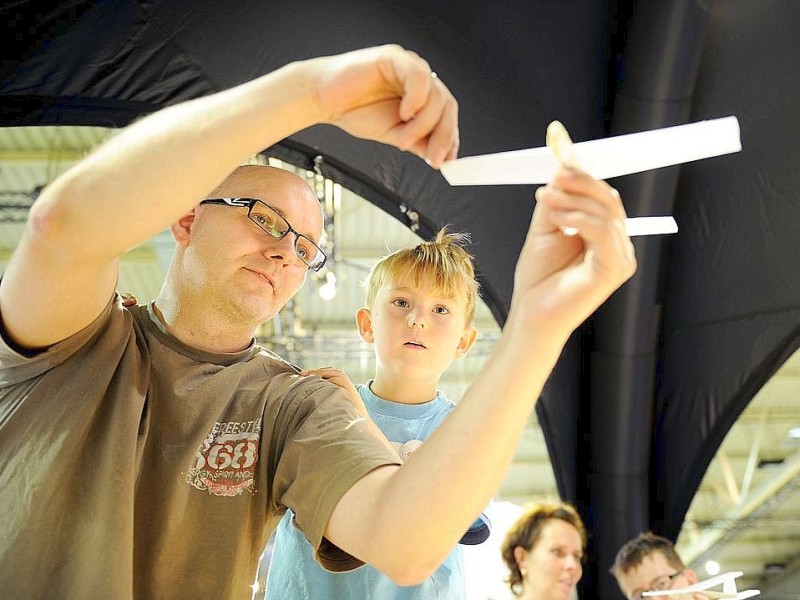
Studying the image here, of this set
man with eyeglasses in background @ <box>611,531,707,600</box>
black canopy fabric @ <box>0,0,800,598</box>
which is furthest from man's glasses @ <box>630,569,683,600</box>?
black canopy fabric @ <box>0,0,800,598</box>

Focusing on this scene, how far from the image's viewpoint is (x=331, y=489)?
3.12 ft

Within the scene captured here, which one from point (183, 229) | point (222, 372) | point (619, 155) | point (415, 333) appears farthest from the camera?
point (415, 333)

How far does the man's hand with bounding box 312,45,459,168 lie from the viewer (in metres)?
0.78

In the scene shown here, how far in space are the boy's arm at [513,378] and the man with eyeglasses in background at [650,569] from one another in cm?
197

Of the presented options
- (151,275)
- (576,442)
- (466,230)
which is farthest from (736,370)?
(151,275)

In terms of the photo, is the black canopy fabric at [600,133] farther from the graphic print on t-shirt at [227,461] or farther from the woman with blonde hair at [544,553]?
the graphic print on t-shirt at [227,461]

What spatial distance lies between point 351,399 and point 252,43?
6.32ft

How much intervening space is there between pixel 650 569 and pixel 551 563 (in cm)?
41

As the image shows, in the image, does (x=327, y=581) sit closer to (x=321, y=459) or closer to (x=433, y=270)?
(x=321, y=459)

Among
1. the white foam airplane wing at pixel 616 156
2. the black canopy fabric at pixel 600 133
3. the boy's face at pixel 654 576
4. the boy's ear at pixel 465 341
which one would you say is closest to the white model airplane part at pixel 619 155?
the white foam airplane wing at pixel 616 156

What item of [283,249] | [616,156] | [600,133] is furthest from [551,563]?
[616,156]

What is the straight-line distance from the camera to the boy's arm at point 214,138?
78 cm

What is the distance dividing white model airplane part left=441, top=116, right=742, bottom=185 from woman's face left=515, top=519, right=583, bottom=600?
1885 millimetres

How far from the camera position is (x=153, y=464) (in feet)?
3.37
